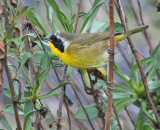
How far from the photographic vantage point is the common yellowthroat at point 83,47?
1.62m

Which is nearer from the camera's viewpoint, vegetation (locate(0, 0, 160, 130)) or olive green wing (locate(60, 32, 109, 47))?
vegetation (locate(0, 0, 160, 130))

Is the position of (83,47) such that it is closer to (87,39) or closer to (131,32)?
(87,39)

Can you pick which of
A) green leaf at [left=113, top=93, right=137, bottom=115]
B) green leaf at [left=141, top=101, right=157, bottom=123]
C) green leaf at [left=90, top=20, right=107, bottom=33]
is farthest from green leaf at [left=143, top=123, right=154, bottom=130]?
green leaf at [left=90, top=20, right=107, bottom=33]

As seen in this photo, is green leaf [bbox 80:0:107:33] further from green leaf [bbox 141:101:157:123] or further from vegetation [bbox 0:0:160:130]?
green leaf [bbox 141:101:157:123]

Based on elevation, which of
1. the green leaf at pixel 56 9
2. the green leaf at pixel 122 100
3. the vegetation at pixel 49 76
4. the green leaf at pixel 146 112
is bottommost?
the green leaf at pixel 146 112

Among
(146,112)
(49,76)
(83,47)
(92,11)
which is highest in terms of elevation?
(92,11)

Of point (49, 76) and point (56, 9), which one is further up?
point (56, 9)

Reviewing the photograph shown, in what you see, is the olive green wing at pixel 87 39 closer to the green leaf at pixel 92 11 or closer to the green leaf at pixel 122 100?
the green leaf at pixel 92 11

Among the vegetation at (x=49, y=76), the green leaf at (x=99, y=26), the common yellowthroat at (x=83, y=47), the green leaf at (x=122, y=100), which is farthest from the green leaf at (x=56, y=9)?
the green leaf at (x=122, y=100)

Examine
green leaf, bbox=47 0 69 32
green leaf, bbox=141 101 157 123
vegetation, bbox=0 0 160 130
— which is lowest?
green leaf, bbox=141 101 157 123

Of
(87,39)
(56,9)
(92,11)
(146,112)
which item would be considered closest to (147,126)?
(146,112)

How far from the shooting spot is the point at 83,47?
1849mm

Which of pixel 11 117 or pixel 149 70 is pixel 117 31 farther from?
pixel 11 117

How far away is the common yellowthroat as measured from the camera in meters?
1.62
